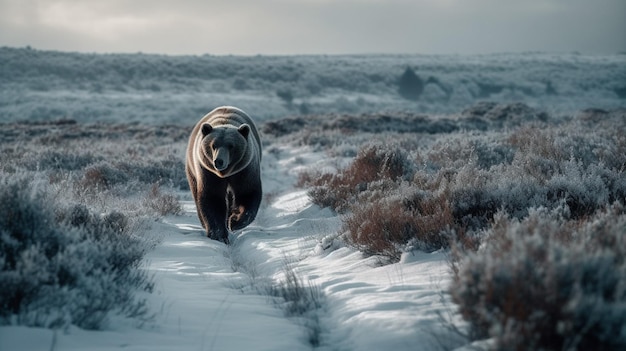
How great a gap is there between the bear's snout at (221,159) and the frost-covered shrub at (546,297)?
5.18 metres

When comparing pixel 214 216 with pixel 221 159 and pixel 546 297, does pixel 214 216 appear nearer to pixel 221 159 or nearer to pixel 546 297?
pixel 221 159

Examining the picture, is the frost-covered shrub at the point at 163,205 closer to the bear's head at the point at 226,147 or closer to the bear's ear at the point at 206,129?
the bear's head at the point at 226,147

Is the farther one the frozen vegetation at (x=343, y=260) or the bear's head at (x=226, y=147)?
the bear's head at (x=226, y=147)

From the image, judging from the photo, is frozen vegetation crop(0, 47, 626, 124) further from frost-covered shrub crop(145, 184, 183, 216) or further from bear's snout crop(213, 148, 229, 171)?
bear's snout crop(213, 148, 229, 171)

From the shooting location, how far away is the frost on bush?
3.36 meters

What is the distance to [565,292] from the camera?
264 cm

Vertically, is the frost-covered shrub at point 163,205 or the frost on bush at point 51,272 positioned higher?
the frost on bush at point 51,272

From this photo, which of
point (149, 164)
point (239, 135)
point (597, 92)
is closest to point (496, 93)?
point (597, 92)

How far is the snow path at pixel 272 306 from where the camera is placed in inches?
133

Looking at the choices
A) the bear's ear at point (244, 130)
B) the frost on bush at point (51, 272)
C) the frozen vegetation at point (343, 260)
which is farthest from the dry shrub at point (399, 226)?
the bear's ear at point (244, 130)

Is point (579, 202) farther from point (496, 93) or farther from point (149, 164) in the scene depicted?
point (496, 93)

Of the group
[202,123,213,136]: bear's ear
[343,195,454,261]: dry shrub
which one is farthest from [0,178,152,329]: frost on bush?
[202,123,213,136]: bear's ear

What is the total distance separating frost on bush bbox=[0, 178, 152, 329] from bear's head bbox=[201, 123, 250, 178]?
3814 mm

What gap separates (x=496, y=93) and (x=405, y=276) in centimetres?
6249
